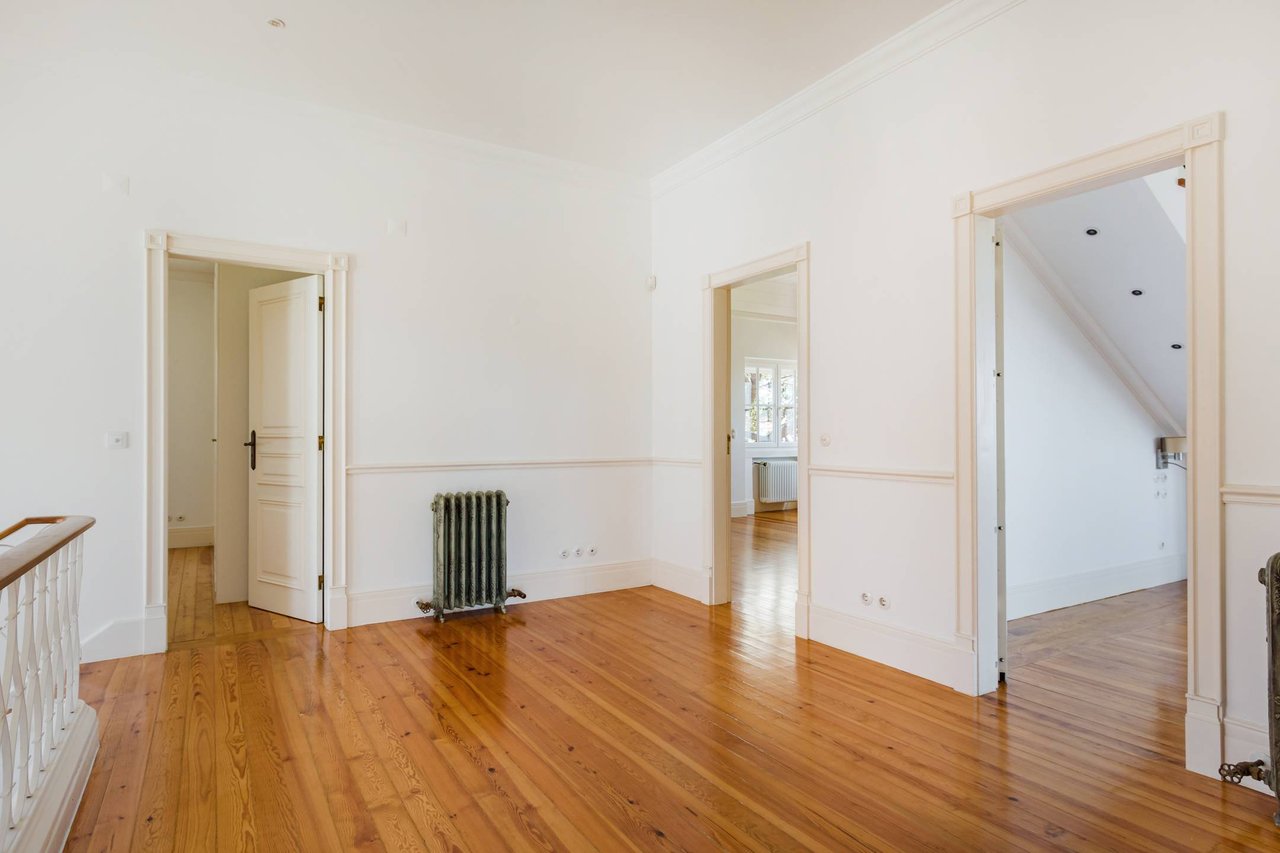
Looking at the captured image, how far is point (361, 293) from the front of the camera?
14.6 ft

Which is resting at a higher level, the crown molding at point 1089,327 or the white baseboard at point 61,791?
the crown molding at point 1089,327

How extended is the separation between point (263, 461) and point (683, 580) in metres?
3.23

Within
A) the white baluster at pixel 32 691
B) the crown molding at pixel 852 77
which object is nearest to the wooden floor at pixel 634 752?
the white baluster at pixel 32 691

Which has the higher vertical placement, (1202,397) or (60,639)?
(1202,397)

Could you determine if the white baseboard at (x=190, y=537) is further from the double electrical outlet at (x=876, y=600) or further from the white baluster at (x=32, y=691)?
the double electrical outlet at (x=876, y=600)

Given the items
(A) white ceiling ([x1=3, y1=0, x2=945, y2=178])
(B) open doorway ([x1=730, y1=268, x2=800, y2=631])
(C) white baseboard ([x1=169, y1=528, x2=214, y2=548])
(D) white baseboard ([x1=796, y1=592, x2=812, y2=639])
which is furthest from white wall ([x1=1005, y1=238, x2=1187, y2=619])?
(C) white baseboard ([x1=169, y1=528, x2=214, y2=548])

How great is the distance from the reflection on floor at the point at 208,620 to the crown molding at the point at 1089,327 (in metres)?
5.21

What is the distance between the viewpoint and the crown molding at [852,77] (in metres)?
3.21

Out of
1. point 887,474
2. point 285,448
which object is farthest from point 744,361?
point 285,448

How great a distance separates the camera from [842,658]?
148 inches

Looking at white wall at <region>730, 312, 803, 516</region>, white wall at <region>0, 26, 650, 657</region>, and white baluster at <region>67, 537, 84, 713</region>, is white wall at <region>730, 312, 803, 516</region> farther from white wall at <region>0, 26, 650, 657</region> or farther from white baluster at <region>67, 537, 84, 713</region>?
white baluster at <region>67, 537, 84, 713</region>

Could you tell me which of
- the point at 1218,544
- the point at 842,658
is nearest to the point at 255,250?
the point at 842,658

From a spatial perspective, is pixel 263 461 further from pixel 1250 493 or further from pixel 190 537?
pixel 1250 493

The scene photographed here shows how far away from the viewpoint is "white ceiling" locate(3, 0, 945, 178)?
329 centimetres
